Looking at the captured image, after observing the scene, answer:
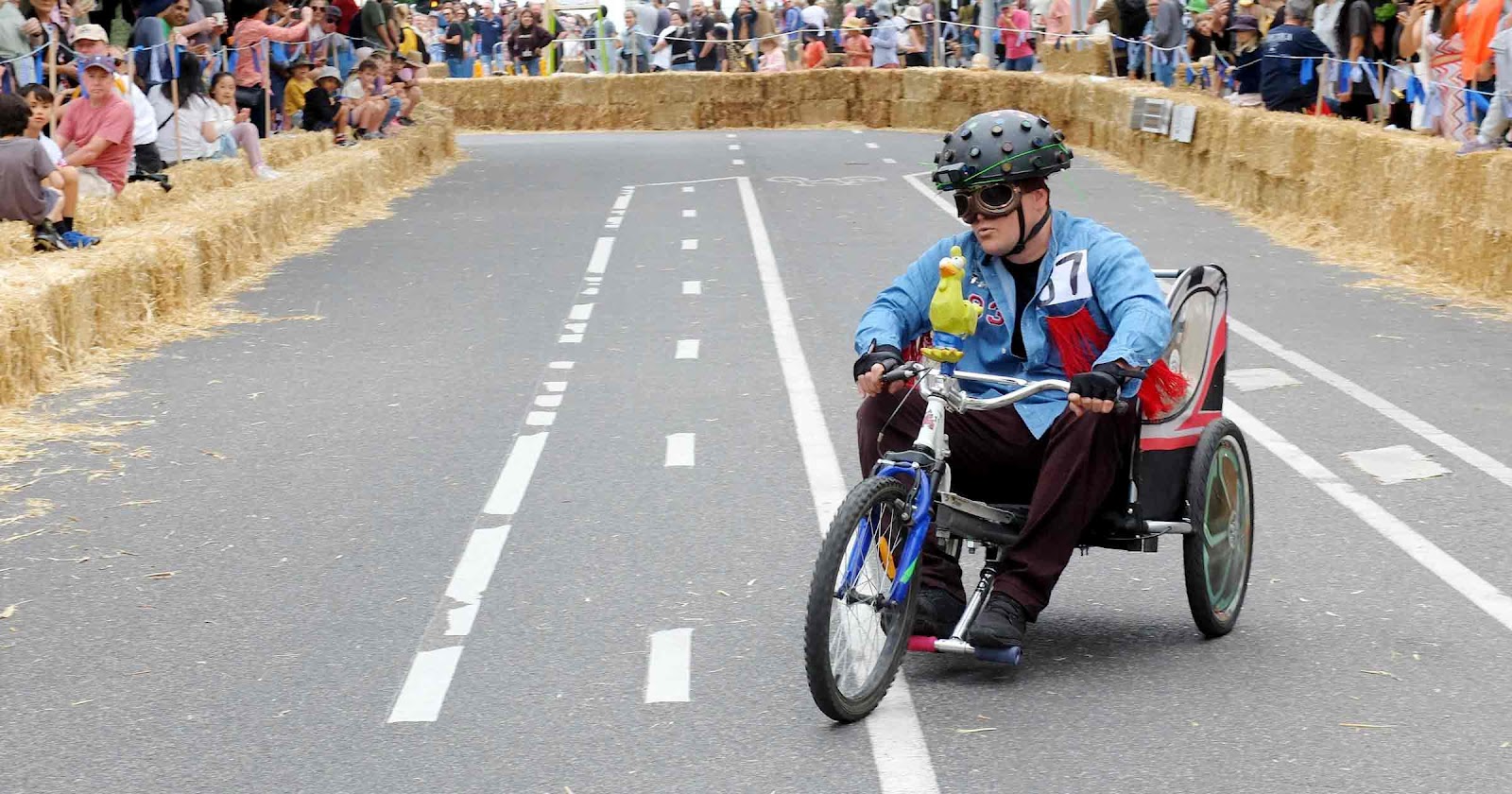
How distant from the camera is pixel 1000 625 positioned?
5.61m

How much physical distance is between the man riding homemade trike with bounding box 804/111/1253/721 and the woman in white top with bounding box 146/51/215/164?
14.6 meters

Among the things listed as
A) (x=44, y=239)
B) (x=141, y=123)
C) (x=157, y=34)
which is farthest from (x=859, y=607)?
(x=157, y=34)

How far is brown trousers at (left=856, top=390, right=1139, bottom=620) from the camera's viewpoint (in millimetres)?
5605

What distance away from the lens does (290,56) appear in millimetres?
25062

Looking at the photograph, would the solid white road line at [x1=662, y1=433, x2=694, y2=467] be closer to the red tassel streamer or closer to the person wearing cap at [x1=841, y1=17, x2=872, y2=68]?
the red tassel streamer

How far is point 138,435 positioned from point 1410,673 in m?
6.20

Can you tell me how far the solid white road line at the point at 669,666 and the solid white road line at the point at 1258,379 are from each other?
5.05 meters

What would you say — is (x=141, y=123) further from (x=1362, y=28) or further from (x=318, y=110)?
(x=1362, y=28)

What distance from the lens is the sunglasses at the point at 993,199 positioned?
5781 millimetres

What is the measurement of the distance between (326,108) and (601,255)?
9852 millimetres

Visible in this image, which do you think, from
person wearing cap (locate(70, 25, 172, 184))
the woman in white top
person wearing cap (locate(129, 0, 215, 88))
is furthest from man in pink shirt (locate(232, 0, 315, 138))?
person wearing cap (locate(70, 25, 172, 184))

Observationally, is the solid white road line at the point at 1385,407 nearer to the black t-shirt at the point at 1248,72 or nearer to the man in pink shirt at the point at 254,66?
the black t-shirt at the point at 1248,72

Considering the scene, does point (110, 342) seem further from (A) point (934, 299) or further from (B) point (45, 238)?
(A) point (934, 299)

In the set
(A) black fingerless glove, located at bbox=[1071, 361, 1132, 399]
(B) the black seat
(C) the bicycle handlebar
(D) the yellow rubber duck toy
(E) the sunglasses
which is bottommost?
(B) the black seat
